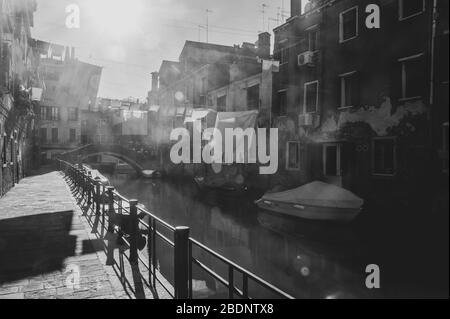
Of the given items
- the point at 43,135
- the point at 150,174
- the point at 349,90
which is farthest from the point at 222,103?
the point at 43,135

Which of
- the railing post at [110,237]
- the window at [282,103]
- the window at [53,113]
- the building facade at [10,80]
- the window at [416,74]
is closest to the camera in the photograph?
the window at [416,74]

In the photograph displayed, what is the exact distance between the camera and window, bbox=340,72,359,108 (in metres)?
14.5

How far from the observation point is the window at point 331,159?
14.8 meters

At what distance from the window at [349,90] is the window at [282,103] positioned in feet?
15.3

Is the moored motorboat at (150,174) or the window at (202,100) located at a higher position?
the window at (202,100)

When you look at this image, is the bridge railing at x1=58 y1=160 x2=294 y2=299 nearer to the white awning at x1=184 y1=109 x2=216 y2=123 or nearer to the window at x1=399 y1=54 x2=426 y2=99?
the window at x1=399 y1=54 x2=426 y2=99

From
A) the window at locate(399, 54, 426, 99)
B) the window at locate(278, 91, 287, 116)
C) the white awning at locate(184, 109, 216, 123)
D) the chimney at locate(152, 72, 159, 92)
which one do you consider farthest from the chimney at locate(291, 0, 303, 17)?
the chimney at locate(152, 72, 159, 92)

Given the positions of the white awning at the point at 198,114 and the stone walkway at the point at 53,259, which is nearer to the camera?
the stone walkway at the point at 53,259

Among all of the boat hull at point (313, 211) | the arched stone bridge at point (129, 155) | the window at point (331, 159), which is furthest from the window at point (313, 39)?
the arched stone bridge at point (129, 155)

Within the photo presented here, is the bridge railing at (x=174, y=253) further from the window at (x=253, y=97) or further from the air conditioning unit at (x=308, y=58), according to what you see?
the window at (x=253, y=97)
